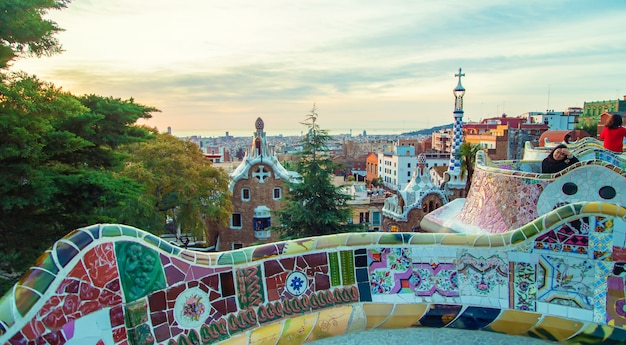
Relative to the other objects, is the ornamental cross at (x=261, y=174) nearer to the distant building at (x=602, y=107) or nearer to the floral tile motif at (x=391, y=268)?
the floral tile motif at (x=391, y=268)

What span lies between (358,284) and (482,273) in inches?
38.4

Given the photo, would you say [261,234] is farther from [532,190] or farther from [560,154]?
[560,154]

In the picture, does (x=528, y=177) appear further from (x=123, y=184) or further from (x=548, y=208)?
(x=123, y=184)

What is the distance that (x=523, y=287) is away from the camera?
365 cm

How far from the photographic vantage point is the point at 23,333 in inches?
100

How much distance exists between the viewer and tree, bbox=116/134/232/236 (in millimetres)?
13479

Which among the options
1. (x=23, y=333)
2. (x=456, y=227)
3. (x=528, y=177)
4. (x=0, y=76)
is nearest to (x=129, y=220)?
(x=0, y=76)

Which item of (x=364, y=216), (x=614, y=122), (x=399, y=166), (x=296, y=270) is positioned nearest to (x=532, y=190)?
(x=614, y=122)

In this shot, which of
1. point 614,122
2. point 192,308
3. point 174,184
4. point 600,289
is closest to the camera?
point 192,308

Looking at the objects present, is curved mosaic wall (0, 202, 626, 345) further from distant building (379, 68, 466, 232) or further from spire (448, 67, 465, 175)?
spire (448, 67, 465, 175)

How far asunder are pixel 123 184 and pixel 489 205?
6212 millimetres

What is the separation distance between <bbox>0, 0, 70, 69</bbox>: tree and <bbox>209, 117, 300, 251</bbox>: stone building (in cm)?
1049

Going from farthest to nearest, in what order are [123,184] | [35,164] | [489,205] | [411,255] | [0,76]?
[489,205]
[123,184]
[35,164]
[0,76]
[411,255]

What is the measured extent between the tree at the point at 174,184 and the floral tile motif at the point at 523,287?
11.0 meters
